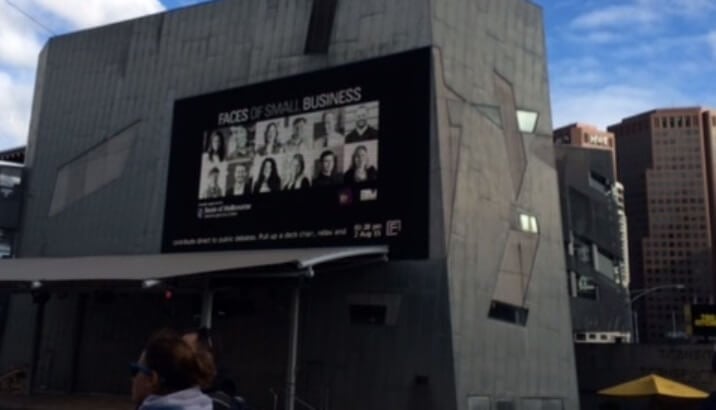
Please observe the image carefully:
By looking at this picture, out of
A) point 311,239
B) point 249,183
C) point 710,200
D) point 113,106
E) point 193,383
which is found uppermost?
point 710,200

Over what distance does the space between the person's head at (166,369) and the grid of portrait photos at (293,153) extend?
16.6 metres

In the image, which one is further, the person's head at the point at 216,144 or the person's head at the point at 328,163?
the person's head at the point at 216,144

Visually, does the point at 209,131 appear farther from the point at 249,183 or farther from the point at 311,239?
the point at 311,239

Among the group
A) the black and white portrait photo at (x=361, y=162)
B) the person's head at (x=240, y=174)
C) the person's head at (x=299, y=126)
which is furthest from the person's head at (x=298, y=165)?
the person's head at (x=240, y=174)

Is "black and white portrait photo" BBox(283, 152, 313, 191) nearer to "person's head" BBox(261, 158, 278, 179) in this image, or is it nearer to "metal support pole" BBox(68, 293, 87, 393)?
"person's head" BBox(261, 158, 278, 179)

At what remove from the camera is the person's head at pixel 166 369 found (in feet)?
9.55

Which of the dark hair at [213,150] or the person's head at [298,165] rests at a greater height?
the dark hair at [213,150]

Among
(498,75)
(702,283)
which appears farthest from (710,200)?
(498,75)

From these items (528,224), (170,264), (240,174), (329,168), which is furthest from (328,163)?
(528,224)

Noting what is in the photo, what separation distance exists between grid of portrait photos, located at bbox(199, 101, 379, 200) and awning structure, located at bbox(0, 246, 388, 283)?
206 centimetres

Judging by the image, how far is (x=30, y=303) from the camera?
27391 mm

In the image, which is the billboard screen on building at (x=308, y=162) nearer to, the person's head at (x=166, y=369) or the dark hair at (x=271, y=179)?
the dark hair at (x=271, y=179)

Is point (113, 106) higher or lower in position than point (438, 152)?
higher

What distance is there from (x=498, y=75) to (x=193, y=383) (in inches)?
758
